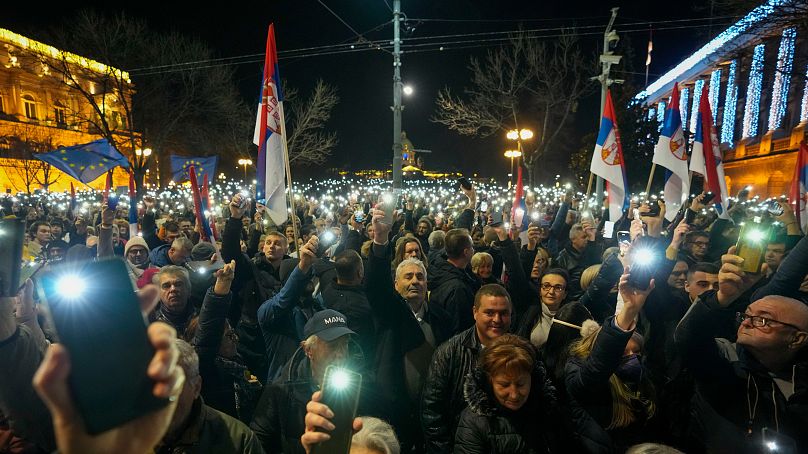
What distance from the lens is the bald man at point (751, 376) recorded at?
2.46 metres

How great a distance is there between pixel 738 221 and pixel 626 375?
393 inches

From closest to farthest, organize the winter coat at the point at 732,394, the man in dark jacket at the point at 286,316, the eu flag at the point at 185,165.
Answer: the winter coat at the point at 732,394
the man in dark jacket at the point at 286,316
the eu flag at the point at 185,165

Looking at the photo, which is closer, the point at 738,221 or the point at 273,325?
the point at 273,325

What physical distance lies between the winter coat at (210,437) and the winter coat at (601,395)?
178 cm

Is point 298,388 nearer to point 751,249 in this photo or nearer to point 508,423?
point 508,423

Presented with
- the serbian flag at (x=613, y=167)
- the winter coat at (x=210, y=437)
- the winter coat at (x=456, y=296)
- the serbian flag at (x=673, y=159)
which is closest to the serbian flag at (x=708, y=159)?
the serbian flag at (x=673, y=159)

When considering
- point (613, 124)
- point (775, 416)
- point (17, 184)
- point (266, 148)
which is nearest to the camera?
point (775, 416)

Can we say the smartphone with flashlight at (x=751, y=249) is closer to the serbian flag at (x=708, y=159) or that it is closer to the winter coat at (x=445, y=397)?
the winter coat at (x=445, y=397)

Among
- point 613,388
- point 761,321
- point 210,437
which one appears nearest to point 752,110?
point 761,321

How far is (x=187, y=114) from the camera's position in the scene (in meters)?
28.8

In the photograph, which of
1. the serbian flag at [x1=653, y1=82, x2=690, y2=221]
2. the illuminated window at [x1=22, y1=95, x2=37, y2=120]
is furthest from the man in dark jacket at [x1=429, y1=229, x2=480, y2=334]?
the illuminated window at [x1=22, y1=95, x2=37, y2=120]

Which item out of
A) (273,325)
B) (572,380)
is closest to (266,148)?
(273,325)

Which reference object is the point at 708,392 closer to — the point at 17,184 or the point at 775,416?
the point at 775,416

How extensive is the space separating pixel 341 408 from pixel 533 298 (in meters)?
3.46
